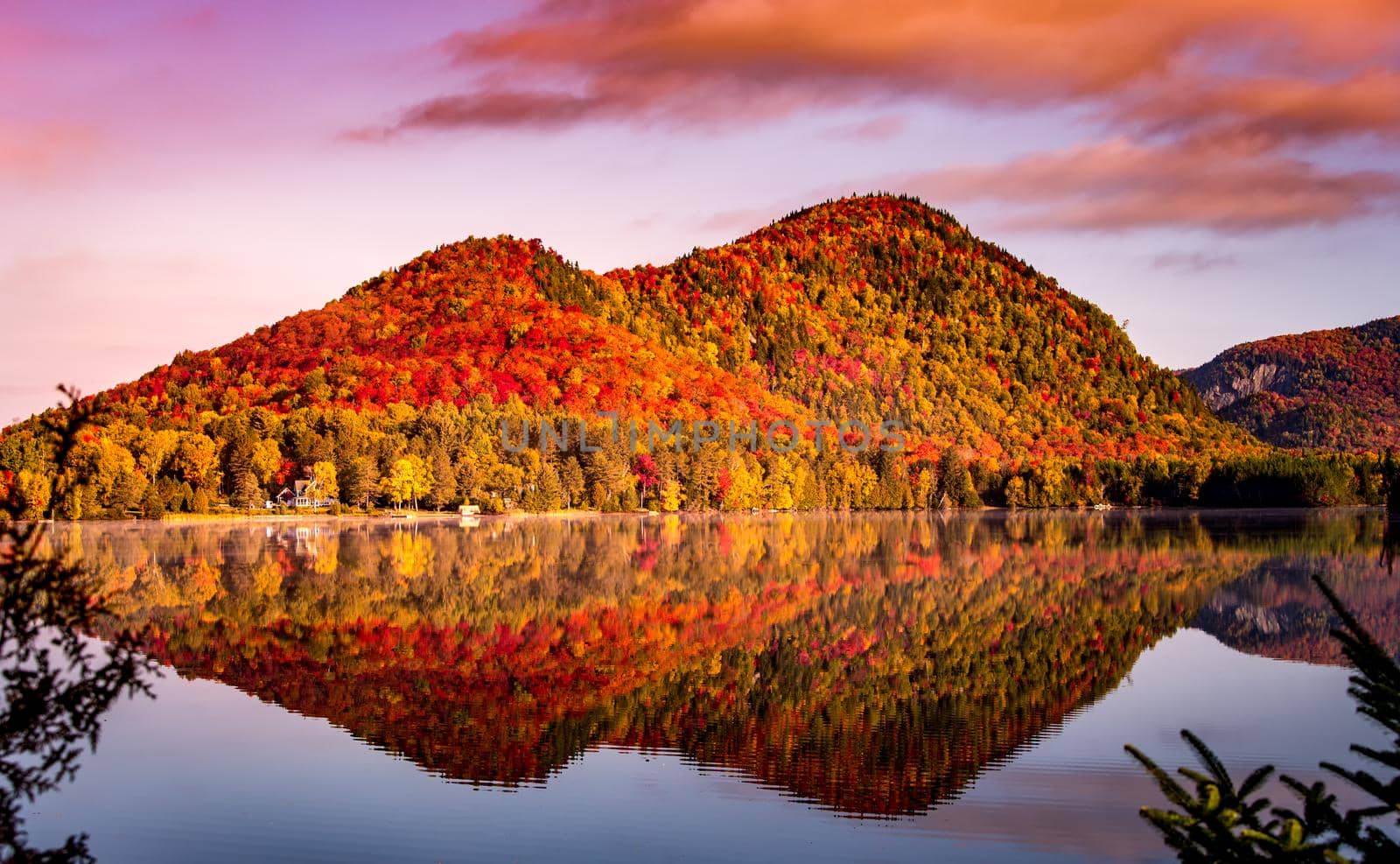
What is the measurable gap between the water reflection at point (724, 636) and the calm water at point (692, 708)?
0.15 metres

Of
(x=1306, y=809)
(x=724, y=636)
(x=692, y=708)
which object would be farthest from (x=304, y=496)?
(x=1306, y=809)

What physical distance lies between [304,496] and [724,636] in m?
91.7

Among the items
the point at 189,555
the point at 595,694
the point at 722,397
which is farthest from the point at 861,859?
the point at 722,397

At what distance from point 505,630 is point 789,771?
16970 mm

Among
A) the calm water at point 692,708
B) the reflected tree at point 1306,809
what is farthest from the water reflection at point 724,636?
the reflected tree at point 1306,809

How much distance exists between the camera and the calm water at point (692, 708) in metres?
17.6

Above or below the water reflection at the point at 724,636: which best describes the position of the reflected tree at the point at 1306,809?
above

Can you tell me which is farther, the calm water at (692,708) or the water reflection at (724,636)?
the water reflection at (724,636)

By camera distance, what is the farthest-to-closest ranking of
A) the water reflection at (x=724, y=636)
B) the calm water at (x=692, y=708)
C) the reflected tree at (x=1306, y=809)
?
the water reflection at (x=724, y=636) → the calm water at (x=692, y=708) → the reflected tree at (x=1306, y=809)

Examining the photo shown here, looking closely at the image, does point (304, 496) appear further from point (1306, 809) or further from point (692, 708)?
point (1306, 809)

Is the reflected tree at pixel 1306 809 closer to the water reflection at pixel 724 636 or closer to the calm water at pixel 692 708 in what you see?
the calm water at pixel 692 708

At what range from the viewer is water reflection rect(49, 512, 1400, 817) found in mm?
22469

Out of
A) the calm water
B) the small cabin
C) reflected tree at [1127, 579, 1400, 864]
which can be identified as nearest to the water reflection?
the calm water

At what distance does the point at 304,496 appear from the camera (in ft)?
388
